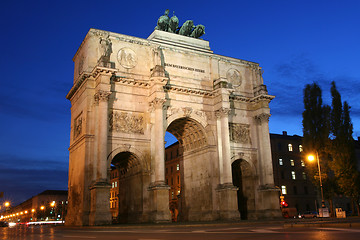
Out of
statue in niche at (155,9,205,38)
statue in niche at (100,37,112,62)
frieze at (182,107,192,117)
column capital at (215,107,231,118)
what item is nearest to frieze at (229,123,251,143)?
column capital at (215,107,231,118)

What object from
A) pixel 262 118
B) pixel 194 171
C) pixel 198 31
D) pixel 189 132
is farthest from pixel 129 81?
pixel 262 118

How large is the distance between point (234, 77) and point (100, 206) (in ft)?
59.1

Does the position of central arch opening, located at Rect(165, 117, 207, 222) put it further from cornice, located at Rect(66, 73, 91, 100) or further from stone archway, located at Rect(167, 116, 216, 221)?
cornice, located at Rect(66, 73, 91, 100)

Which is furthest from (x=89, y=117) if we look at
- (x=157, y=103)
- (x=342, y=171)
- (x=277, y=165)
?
(x=277, y=165)

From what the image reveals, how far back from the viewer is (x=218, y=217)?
31.1m

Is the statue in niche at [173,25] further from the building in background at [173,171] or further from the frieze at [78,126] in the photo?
the building in background at [173,171]

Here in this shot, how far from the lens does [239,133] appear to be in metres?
35.2

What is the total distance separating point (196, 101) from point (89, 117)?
9651mm

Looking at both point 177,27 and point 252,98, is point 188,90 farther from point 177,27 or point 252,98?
point 177,27

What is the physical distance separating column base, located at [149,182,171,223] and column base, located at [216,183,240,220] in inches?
195

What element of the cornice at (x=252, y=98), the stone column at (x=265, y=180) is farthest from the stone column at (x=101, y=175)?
the stone column at (x=265, y=180)

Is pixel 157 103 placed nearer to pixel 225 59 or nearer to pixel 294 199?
pixel 225 59

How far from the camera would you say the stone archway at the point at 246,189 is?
34531 millimetres

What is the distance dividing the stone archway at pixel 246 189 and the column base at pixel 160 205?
383 inches
